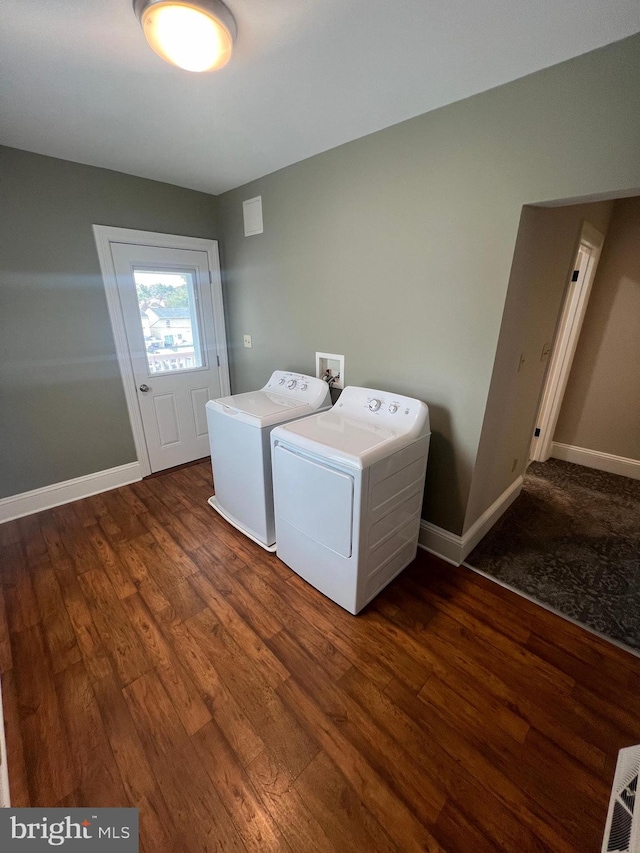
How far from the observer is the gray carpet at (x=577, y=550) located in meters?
1.76

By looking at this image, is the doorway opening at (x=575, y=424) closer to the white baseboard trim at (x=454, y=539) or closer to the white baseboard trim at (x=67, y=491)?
the white baseboard trim at (x=454, y=539)

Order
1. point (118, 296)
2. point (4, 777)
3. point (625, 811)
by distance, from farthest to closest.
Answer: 1. point (118, 296)
2. point (4, 777)
3. point (625, 811)

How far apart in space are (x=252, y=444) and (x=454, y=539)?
139 centimetres

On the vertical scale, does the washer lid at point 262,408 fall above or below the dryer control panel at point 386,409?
below

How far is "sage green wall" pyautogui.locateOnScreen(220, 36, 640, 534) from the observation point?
4.23 ft

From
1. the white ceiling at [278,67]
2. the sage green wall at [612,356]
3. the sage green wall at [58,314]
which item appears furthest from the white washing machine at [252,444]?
the sage green wall at [612,356]

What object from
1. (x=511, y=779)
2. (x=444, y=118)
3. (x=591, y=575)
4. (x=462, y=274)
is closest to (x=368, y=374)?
(x=462, y=274)

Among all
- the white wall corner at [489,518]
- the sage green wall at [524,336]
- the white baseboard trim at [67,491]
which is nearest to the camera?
the sage green wall at [524,336]

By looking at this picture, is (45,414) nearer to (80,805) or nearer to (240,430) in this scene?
(240,430)

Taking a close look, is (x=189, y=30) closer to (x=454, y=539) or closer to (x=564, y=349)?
(x=454, y=539)

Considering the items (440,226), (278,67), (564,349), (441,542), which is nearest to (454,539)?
(441,542)

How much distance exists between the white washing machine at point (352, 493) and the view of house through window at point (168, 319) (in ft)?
5.89

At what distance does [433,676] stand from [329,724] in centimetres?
49

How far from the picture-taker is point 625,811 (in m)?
0.87
